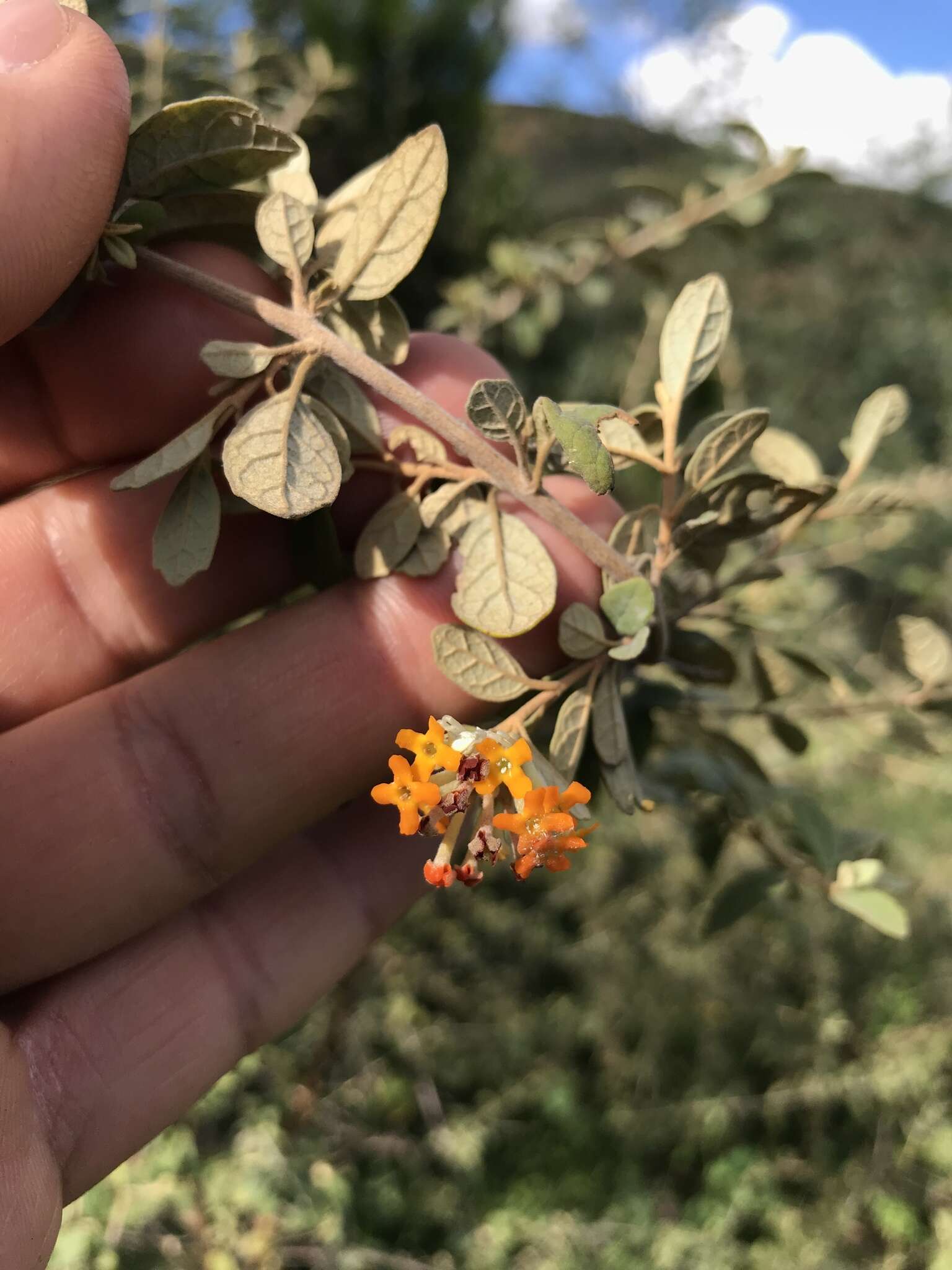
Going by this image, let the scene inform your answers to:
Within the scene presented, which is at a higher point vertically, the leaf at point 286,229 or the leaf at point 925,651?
the leaf at point 286,229

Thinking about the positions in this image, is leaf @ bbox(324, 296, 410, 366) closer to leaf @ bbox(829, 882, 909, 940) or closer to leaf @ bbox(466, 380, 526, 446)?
leaf @ bbox(466, 380, 526, 446)

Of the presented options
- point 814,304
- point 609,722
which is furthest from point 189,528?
point 814,304

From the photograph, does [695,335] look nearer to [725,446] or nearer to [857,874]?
[725,446]

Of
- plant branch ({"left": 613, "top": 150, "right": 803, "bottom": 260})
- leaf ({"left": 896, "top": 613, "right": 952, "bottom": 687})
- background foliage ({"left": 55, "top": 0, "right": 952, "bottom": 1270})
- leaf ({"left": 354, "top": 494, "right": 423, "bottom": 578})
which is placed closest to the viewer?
leaf ({"left": 354, "top": 494, "right": 423, "bottom": 578})

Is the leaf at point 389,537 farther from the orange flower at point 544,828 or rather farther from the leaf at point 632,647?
the orange flower at point 544,828

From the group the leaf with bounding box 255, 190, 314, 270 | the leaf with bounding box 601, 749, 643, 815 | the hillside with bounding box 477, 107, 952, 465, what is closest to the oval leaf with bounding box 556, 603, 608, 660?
the leaf with bounding box 601, 749, 643, 815

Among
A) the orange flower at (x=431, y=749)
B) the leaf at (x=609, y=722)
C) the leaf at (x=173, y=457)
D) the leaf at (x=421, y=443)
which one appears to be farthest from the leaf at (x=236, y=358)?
the leaf at (x=609, y=722)
